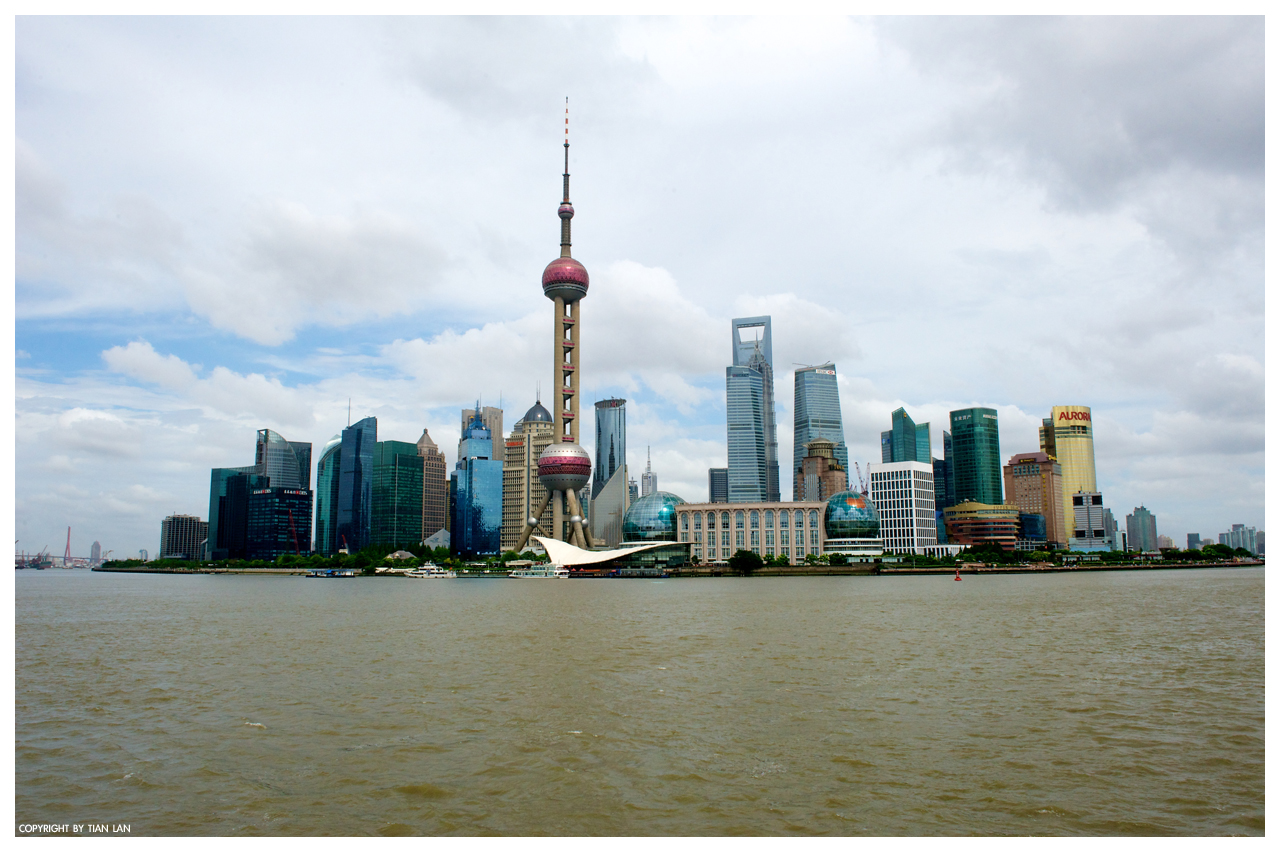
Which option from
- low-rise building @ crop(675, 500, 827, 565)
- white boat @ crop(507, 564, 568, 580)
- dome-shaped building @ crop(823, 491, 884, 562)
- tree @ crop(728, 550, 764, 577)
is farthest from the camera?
low-rise building @ crop(675, 500, 827, 565)

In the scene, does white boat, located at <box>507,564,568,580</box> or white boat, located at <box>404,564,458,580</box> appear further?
white boat, located at <box>404,564,458,580</box>

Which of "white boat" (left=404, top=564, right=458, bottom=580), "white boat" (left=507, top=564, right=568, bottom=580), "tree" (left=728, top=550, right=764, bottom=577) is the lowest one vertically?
"white boat" (left=404, top=564, right=458, bottom=580)

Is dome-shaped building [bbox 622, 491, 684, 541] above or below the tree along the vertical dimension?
above

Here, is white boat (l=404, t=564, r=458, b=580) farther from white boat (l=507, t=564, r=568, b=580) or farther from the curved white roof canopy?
the curved white roof canopy

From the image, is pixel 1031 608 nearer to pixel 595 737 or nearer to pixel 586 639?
pixel 586 639

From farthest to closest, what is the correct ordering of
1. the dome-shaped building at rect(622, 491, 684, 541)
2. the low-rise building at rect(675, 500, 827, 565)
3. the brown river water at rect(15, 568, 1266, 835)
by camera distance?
the dome-shaped building at rect(622, 491, 684, 541) → the low-rise building at rect(675, 500, 827, 565) → the brown river water at rect(15, 568, 1266, 835)

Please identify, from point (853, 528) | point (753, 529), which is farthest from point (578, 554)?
point (853, 528)

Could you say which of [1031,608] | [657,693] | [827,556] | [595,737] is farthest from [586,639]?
[827,556]

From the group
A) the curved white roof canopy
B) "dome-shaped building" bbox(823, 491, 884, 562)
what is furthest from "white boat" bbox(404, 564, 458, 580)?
"dome-shaped building" bbox(823, 491, 884, 562)
